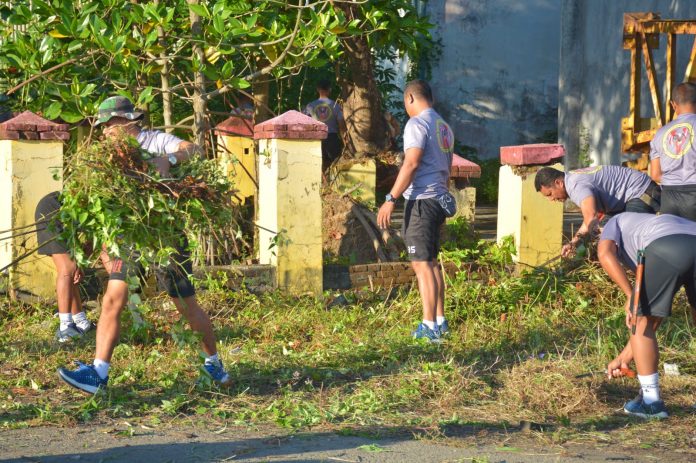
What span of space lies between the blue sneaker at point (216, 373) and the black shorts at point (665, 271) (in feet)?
7.71

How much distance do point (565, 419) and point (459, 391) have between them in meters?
0.65

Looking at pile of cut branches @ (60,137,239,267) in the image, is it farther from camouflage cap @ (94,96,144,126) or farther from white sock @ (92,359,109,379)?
white sock @ (92,359,109,379)

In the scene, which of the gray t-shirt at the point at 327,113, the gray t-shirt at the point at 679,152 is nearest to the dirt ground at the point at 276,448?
the gray t-shirt at the point at 679,152

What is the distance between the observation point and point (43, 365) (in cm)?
686

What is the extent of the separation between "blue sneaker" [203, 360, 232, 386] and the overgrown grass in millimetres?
77

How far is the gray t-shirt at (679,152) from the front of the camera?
7445mm

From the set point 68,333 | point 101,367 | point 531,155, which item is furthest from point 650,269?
point 68,333

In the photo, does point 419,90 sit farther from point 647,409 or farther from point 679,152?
point 647,409

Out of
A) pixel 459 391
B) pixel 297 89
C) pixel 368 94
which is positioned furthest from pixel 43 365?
pixel 297 89

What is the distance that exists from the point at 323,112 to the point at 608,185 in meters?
5.27

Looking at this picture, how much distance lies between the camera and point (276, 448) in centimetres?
505

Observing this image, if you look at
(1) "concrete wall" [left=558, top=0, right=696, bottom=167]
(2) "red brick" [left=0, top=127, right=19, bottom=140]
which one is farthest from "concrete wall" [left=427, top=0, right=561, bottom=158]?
(2) "red brick" [left=0, top=127, right=19, bottom=140]

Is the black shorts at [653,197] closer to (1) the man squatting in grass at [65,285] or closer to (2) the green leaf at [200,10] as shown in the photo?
(2) the green leaf at [200,10]

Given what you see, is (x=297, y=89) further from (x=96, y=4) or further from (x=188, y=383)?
(x=188, y=383)
